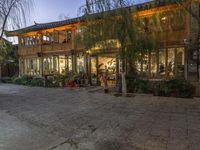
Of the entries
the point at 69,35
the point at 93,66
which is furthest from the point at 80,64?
the point at 69,35

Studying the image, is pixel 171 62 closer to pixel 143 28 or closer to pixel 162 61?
pixel 162 61

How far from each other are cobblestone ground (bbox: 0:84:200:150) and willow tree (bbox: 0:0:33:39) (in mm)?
3789

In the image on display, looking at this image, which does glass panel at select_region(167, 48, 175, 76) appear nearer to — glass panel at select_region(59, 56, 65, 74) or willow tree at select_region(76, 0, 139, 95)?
willow tree at select_region(76, 0, 139, 95)

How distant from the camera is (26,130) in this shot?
5590 millimetres

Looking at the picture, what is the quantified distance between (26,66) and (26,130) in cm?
1662

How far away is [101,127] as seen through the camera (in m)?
5.82

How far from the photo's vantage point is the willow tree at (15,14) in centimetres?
962

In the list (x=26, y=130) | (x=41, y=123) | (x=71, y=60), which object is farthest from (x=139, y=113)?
(x=71, y=60)

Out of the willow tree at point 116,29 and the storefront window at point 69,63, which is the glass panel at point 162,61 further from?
the storefront window at point 69,63

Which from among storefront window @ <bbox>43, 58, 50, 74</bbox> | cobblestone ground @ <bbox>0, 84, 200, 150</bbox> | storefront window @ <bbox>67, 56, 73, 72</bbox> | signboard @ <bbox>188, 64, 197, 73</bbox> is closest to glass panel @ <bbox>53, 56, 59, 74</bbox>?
storefront window @ <bbox>43, 58, 50, 74</bbox>

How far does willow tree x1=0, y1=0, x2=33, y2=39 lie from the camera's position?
9617 mm

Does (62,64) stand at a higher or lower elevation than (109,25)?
lower

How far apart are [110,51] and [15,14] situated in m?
6.39

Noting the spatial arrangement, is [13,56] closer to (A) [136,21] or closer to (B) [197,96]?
(A) [136,21]
